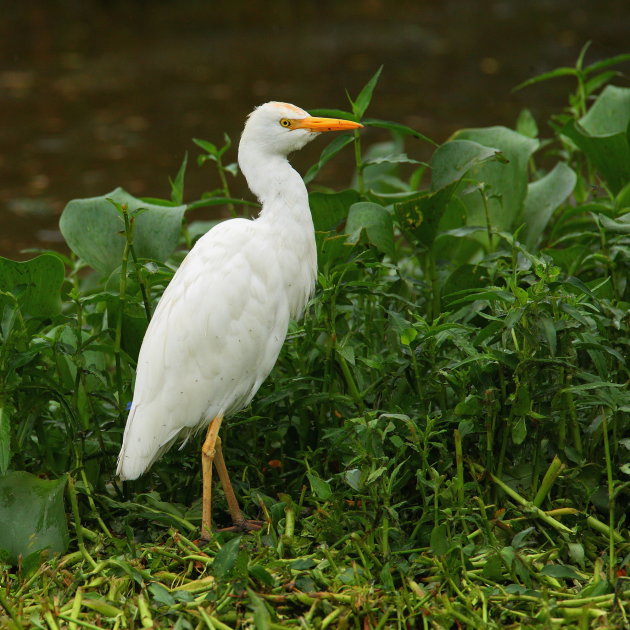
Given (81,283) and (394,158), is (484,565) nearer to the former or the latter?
A: (394,158)

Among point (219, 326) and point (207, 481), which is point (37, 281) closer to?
point (219, 326)

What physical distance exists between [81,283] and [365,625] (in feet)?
9.09

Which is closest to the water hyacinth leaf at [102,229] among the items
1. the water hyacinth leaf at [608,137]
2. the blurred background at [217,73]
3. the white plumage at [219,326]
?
the white plumage at [219,326]

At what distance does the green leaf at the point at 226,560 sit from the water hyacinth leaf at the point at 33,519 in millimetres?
575

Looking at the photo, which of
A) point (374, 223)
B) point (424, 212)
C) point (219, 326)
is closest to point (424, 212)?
point (424, 212)

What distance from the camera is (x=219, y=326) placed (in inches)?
129

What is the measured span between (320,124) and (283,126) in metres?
0.12

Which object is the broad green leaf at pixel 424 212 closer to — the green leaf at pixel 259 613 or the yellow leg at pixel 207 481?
the yellow leg at pixel 207 481

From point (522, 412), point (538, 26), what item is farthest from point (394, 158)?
point (538, 26)

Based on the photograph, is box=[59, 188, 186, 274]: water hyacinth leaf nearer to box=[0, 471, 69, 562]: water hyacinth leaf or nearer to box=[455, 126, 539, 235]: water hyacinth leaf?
box=[0, 471, 69, 562]: water hyacinth leaf

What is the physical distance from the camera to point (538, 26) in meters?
12.6

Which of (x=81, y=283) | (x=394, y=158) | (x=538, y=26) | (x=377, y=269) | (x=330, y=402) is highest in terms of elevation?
(x=394, y=158)

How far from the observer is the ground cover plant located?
2.80 m

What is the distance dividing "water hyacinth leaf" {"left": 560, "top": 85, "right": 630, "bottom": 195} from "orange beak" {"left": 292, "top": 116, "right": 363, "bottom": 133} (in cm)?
106
